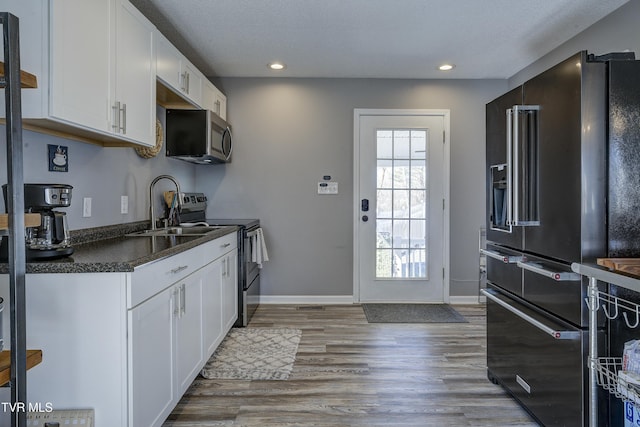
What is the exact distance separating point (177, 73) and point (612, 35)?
2979 mm

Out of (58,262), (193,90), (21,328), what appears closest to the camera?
(21,328)

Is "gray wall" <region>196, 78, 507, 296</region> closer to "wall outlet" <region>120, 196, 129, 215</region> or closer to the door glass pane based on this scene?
the door glass pane

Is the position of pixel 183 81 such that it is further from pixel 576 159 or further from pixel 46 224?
pixel 576 159

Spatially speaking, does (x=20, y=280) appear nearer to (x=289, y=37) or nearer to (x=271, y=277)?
(x=289, y=37)

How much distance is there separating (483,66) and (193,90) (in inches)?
105

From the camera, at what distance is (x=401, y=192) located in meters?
4.32

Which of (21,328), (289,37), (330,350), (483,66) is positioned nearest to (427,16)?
(289,37)

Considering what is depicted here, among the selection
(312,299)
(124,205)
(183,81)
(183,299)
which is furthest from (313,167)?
(183,299)

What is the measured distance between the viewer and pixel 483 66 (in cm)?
392

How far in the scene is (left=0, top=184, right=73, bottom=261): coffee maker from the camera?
5.10 feet

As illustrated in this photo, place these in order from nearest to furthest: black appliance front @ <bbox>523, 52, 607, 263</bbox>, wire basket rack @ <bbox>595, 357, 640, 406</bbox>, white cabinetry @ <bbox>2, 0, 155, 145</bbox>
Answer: wire basket rack @ <bbox>595, 357, 640, 406</bbox> < white cabinetry @ <bbox>2, 0, 155, 145</bbox> < black appliance front @ <bbox>523, 52, 607, 263</bbox>

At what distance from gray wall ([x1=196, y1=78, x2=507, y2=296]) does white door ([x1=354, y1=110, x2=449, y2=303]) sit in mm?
106

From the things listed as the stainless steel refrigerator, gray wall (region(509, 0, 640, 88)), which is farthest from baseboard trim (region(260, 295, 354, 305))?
gray wall (region(509, 0, 640, 88))

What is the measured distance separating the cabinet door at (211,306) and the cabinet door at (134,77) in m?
0.87
